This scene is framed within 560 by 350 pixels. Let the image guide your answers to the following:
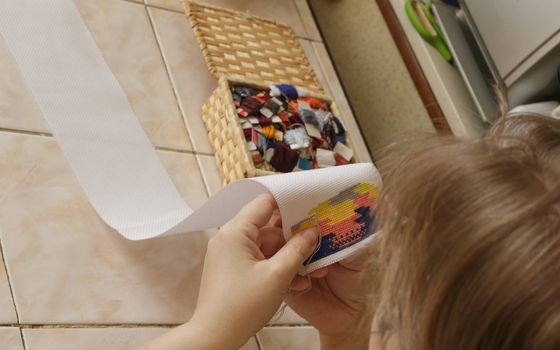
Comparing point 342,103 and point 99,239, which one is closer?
point 99,239

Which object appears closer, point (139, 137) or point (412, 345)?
point (412, 345)

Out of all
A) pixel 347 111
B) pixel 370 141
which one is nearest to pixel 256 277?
pixel 347 111

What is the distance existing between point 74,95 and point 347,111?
432mm

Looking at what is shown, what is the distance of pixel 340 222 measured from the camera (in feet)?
1.90

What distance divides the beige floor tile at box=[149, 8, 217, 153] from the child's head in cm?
43

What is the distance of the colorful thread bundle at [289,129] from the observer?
751mm

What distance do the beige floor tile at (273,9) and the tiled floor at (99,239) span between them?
0.19 m

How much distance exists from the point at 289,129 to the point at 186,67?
0.19 metres

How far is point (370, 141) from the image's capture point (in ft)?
3.91

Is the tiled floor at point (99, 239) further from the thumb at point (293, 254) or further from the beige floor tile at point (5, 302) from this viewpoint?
the thumb at point (293, 254)

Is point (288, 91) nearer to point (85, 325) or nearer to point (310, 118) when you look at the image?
point (310, 118)

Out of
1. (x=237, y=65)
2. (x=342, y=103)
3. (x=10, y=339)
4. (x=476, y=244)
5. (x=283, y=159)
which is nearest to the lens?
(x=476, y=244)

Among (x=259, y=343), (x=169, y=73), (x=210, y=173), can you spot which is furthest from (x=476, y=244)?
(x=169, y=73)

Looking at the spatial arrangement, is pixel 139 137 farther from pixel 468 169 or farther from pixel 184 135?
pixel 468 169
